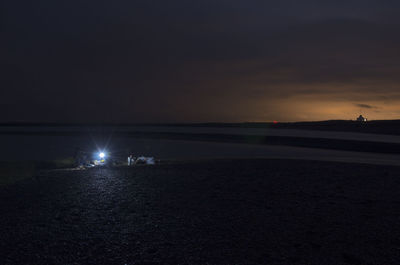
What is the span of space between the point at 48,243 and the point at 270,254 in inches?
182

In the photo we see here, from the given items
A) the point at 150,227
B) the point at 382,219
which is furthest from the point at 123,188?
the point at 382,219

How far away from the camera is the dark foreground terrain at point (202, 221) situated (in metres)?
5.93

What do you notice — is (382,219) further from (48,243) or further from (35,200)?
(35,200)

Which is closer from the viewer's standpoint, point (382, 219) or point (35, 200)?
point (382, 219)

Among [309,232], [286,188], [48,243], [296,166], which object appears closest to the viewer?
[48,243]

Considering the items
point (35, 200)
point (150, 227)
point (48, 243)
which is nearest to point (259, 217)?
point (150, 227)

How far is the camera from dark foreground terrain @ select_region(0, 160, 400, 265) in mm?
5926

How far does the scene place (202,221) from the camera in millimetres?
7867

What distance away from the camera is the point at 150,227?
24.5ft

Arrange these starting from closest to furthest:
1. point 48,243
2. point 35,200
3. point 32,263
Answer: point 32,263, point 48,243, point 35,200

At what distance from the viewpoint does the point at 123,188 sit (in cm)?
1194

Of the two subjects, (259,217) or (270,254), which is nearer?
(270,254)

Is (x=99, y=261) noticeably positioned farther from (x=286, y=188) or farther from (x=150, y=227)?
(x=286, y=188)

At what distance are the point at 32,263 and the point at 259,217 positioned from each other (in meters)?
5.34
